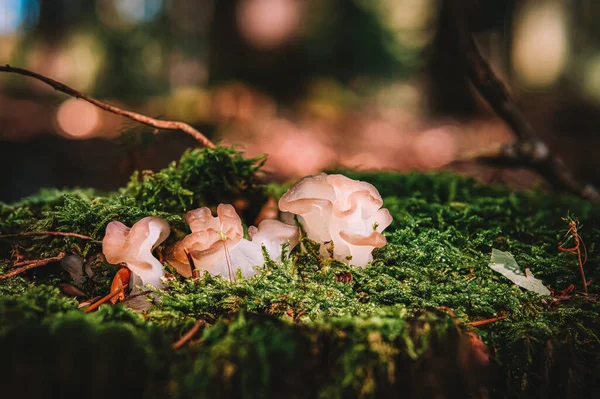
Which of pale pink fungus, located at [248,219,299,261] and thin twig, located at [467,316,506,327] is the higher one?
pale pink fungus, located at [248,219,299,261]

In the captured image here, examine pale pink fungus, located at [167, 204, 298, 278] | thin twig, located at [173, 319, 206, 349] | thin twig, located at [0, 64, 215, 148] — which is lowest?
thin twig, located at [173, 319, 206, 349]

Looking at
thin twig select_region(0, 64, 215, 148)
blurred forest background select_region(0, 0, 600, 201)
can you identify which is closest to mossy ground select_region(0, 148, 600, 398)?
thin twig select_region(0, 64, 215, 148)

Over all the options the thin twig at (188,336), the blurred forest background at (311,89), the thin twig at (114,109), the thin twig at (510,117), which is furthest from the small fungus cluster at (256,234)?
the thin twig at (510,117)

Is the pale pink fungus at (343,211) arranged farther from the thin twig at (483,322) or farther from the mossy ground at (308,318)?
the thin twig at (483,322)

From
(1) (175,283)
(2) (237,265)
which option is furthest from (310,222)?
(1) (175,283)

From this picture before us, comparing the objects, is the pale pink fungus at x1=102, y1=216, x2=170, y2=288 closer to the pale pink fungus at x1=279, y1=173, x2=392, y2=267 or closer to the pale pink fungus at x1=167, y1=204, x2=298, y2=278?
the pale pink fungus at x1=167, y1=204, x2=298, y2=278

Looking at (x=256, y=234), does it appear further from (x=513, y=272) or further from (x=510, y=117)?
(x=510, y=117)

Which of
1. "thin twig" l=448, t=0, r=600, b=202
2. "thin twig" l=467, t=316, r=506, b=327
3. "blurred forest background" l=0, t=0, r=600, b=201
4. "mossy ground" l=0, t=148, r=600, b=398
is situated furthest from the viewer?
"blurred forest background" l=0, t=0, r=600, b=201

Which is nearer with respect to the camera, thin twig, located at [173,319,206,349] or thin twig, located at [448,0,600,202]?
thin twig, located at [173,319,206,349]

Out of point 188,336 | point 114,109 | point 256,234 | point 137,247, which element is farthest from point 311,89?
point 188,336
